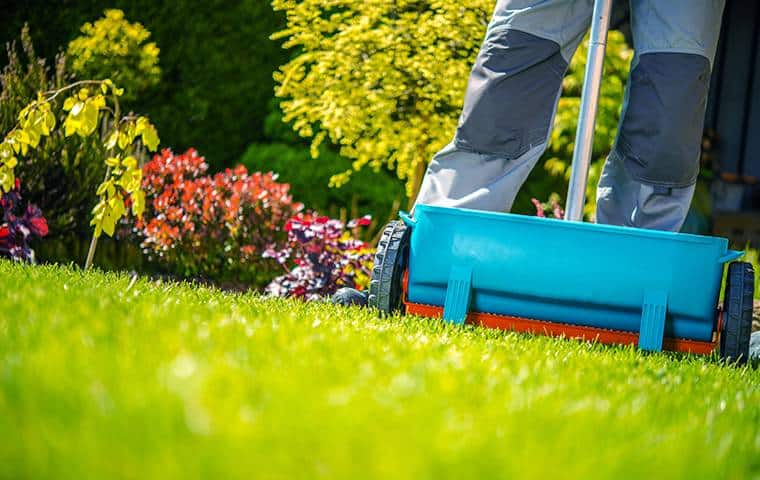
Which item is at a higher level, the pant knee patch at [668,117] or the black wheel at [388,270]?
the pant knee patch at [668,117]

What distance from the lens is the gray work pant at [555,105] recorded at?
9.55ft

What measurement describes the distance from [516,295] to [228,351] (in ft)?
4.38

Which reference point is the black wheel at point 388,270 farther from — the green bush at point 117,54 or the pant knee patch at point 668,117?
the green bush at point 117,54

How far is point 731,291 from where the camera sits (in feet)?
8.80

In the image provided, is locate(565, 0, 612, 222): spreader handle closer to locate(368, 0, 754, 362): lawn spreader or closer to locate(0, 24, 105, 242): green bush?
locate(368, 0, 754, 362): lawn spreader

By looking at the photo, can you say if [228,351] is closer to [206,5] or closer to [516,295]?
[516,295]

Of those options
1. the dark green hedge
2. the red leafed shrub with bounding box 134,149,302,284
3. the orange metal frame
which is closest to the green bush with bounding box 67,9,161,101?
the dark green hedge

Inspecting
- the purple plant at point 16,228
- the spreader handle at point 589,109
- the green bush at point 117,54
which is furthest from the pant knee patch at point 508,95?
the green bush at point 117,54

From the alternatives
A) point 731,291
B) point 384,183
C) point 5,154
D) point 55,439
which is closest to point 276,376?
point 55,439

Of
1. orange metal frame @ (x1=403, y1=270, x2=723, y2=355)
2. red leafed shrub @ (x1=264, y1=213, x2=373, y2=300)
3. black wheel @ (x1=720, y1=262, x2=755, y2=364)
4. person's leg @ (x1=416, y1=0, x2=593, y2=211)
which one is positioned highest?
person's leg @ (x1=416, y1=0, x2=593, y2=211)

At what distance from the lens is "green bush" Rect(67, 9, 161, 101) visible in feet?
22.3

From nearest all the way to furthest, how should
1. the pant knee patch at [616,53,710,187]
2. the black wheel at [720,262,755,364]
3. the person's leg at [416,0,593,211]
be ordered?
the black wheel at [720,262,755,364]
the pant knee patch at [616,53,710,187]
the person's leg at [416,0,593,211]

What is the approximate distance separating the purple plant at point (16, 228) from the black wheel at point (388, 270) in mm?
1884

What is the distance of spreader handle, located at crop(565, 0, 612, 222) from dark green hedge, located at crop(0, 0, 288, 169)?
470 centimetres
